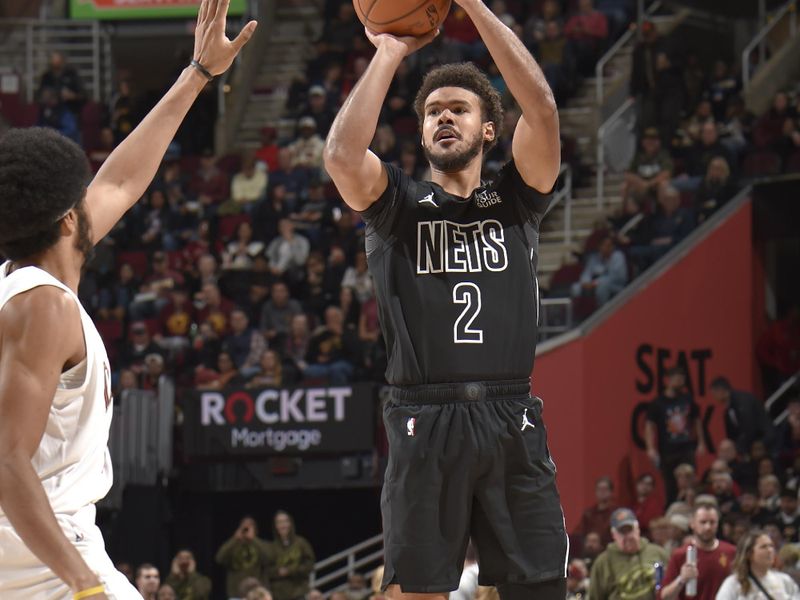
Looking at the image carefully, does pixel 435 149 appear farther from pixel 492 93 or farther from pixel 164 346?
pixel 164 346

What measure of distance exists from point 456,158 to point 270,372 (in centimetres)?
1002

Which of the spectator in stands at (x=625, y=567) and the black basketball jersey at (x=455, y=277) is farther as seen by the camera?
the spectator in stands at (x=625, y=567)

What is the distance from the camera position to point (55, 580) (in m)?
3.43

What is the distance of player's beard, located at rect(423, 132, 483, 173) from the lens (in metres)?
4.75

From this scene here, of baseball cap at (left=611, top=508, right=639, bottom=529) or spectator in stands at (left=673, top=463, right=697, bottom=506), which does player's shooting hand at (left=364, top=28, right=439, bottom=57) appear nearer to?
baseball cap at (left=611, top=508, right=639, bottom=529)

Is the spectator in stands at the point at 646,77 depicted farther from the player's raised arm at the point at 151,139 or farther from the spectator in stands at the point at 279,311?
the player's raised arm at the point at 151,139

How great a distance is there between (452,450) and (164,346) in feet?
37.2

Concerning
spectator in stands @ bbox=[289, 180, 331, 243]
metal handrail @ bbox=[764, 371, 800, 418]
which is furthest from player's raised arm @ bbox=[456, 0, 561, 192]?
spectator in stands @ bbox=[289, 180, 331, 243]

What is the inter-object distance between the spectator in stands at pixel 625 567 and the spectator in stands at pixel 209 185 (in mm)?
8640

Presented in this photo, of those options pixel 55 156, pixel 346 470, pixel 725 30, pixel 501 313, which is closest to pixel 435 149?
pixel 501 313

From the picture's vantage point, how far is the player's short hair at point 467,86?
480 centimetres

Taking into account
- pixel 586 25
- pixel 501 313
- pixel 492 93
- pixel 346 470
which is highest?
pixel 586 25

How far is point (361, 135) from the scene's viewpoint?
4.54 m

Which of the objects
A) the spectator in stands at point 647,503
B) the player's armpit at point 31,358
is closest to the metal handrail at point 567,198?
the spectator in stands at point 647,503
